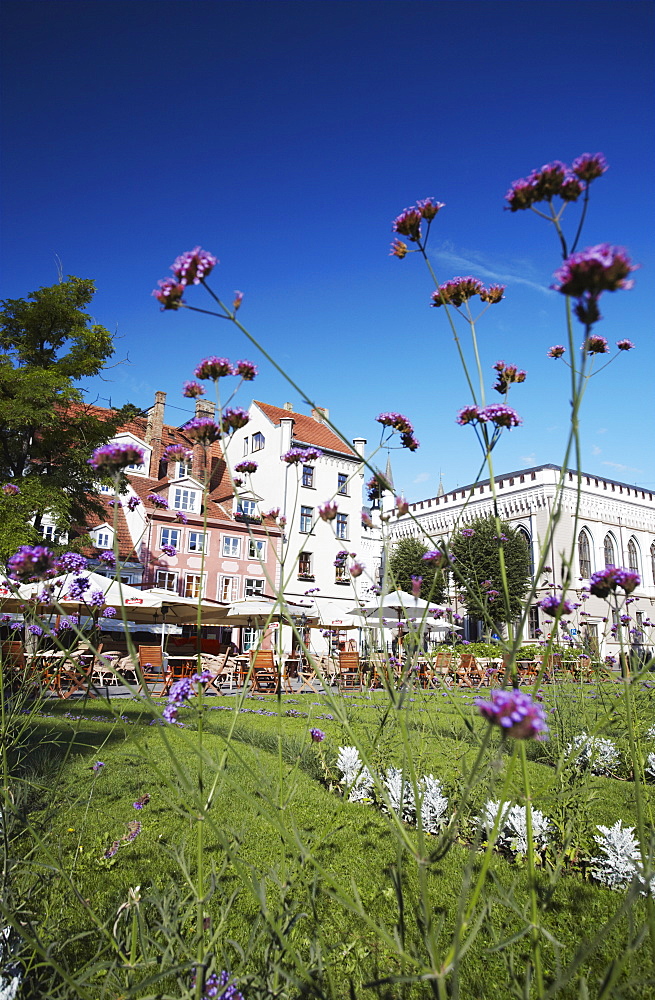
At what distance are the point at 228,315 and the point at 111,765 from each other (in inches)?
222

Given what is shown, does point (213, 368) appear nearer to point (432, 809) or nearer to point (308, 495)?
point (432, 809)

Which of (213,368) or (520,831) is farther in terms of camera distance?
(520,831)

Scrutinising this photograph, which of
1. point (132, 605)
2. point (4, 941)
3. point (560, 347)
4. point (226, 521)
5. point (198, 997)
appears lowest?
point (4, 941)

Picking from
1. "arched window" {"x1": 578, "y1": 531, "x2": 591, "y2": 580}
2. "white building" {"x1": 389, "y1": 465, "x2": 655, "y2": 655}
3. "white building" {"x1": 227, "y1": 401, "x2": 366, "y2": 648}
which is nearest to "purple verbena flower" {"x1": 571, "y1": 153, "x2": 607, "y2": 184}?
"white building" {"x1": 227, "y1": 401, "x2": 366, "y2": 648}

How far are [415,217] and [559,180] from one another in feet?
2.18

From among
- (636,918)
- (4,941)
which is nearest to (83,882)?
(4,941)

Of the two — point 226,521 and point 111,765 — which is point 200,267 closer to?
point 111,765

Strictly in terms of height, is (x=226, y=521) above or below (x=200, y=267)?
above

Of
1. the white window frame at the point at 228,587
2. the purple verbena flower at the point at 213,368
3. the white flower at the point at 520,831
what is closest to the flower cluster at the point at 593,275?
the purple verbena flower at the point at 213,368

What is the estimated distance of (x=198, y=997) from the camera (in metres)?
1.27

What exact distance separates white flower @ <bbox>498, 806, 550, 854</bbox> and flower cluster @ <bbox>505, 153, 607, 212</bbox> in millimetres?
3466

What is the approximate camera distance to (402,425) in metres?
2.62

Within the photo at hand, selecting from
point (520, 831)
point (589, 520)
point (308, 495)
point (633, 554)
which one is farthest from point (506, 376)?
point (633, 554)

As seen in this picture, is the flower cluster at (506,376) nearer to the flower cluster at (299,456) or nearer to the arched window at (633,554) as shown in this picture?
the flower cluster at (299,456)
